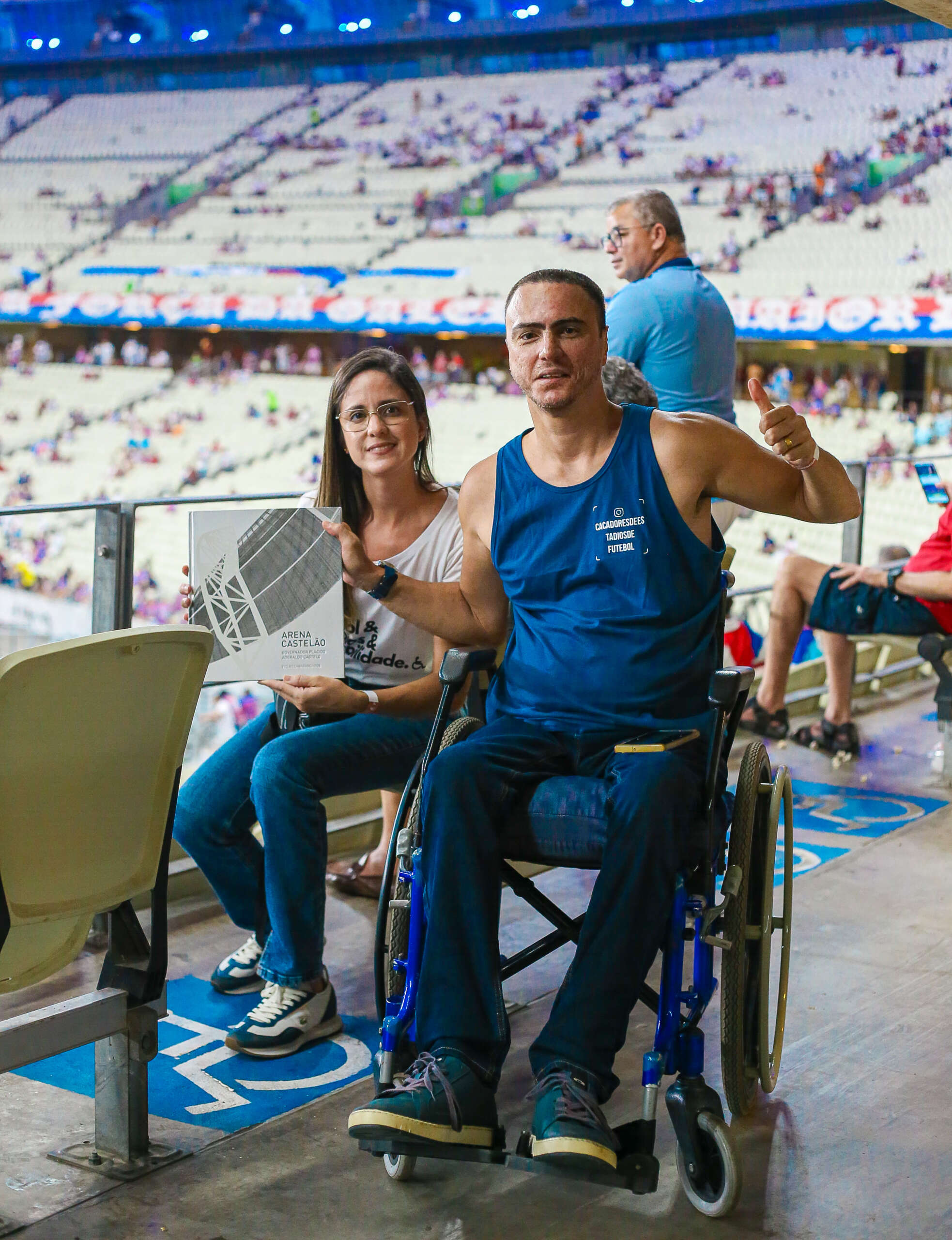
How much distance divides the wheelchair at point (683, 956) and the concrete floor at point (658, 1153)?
0.07 meters

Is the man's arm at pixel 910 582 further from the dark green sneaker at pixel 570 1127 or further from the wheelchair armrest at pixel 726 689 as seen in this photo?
the dark green sneaker at pixel 570 1127

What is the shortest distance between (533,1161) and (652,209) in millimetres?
2635

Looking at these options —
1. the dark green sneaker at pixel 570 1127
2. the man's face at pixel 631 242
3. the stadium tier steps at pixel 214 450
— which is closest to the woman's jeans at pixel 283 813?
the dark green sneaker at pixel 570 1127

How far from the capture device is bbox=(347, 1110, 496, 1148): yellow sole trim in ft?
5.61

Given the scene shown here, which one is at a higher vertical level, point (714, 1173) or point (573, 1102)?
point (573, 1102)

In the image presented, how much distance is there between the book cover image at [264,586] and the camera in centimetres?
232

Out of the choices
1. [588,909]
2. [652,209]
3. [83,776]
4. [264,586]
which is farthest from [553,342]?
[652,209]

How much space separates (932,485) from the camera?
14.3ft

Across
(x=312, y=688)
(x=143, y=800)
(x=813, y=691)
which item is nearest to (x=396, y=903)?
(x=143, y=800)

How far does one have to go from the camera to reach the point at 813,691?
5152 mm

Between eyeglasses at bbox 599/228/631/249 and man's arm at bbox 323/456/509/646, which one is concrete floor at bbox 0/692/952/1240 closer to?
man's arm at bbox 323/456/509/646

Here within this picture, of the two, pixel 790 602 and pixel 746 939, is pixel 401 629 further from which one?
pixel 790 602

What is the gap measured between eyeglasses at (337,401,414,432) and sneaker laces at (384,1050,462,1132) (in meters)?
1.22

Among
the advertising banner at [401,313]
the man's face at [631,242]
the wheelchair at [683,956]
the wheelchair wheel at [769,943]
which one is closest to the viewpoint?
the wheelchair at [683,956]
